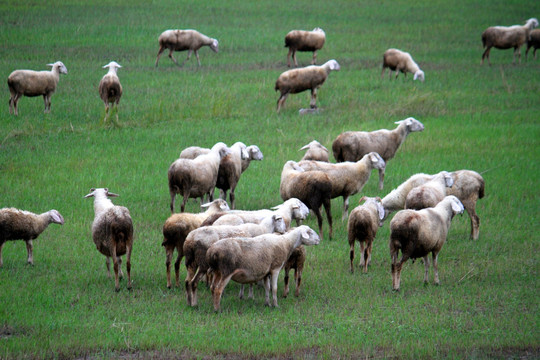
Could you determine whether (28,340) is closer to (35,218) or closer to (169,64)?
(35,218)

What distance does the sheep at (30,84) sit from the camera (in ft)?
73.8

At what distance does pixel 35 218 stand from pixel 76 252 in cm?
114

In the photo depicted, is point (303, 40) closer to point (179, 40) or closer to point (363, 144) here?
point (179, 40)

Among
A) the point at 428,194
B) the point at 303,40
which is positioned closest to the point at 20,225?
the point at 428,194

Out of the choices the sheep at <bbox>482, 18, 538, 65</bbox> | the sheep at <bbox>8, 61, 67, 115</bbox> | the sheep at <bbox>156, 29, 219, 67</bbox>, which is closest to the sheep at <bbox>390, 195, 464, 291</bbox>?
the sheep at <bbox>8, 61, 67, 115</bbox>

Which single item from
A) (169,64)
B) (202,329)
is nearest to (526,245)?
(202,329)

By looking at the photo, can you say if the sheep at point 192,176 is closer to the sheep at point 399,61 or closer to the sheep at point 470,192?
the sheep at point 470,192

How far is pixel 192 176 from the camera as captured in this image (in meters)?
14.6

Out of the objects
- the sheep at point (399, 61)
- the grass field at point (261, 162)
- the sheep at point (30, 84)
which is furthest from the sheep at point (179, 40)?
the sheep at point (399, 61)

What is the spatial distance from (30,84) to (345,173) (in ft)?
39.0

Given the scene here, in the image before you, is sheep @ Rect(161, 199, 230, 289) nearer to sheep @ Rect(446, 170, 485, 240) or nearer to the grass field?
the grass field

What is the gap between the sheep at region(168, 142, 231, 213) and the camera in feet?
47.7

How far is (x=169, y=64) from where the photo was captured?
31531 mm

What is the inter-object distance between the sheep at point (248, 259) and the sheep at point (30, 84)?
14.3 metres
